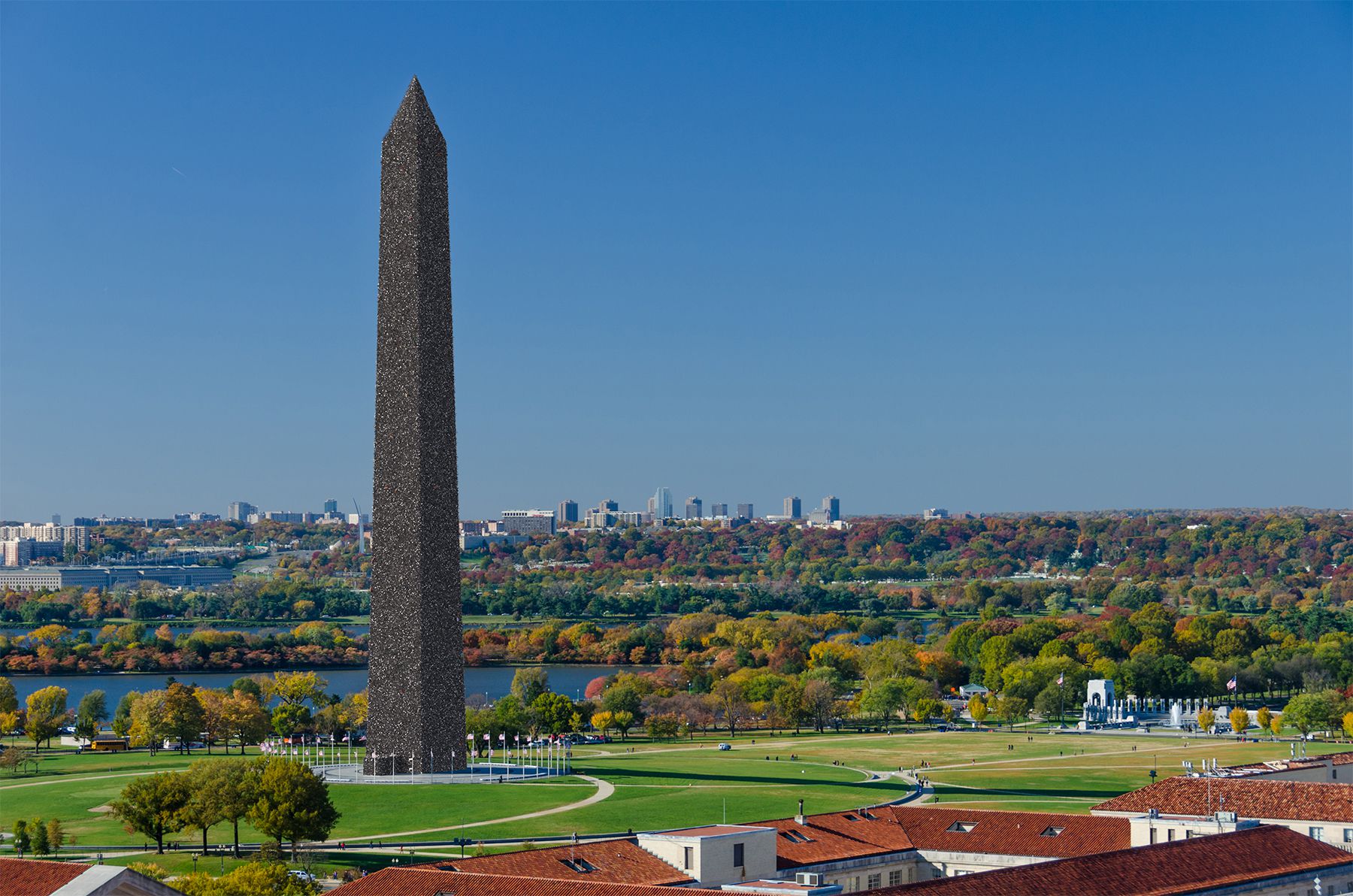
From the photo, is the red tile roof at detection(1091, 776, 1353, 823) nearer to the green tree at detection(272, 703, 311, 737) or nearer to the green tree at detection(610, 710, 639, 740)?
the green tree at detection(272, 703, 311, 737)

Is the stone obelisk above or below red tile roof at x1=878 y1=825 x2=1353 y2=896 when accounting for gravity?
above

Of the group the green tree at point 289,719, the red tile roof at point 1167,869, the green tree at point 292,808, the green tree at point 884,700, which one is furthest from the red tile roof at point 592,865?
the green tree at point 884,700

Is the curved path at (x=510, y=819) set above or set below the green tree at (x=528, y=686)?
below

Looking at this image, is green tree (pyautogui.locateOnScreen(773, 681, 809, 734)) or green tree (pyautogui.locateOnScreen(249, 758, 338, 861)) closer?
green tree (pyautogui.locateOnScreen(249, 758, 338, 861))

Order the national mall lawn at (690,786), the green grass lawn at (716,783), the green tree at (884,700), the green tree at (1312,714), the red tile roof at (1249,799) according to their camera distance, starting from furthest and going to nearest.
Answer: the green tree at (884,700), the green tree at (1312,714), the green grass lawn at (716,783), the national mall lawn at (690,786), the red tile roof at (1249,799)

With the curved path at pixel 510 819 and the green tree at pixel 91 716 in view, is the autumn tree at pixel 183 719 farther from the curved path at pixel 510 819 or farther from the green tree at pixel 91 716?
the curved path at pixel 510 819

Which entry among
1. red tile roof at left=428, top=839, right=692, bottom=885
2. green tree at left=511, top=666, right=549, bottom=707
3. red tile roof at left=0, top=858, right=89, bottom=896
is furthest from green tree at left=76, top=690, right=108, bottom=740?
red tile roof at left=0, top=858, right=89, bottom=896

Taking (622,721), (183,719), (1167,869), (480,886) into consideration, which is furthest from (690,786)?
(480,886)
